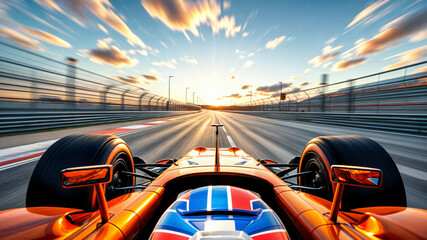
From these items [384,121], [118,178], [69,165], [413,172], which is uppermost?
[384,121]

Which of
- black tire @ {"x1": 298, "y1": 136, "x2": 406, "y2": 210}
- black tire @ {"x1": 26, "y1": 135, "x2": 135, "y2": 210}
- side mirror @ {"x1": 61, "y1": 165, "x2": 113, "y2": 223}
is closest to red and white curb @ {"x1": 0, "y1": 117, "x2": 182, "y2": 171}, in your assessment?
black tire @ {"x1": 26, "y1": 135, "x2": 135, "y2": 210}

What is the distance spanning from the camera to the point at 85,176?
766mm

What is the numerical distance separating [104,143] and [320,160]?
216cm

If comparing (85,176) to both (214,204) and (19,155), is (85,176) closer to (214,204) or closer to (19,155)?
(214,204)

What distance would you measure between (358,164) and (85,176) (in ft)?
6.66

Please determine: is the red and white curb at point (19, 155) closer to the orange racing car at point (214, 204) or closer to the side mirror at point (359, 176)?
the orange racing car at point (214, 204)

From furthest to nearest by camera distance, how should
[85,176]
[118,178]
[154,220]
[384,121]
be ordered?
1. [384,121]
2. [118,178]
3. [154,220]
4. [85,176]

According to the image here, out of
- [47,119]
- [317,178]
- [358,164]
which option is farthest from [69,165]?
[47,119]

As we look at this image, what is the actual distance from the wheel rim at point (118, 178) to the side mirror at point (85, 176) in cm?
101

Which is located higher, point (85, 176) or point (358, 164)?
point (85, 176)

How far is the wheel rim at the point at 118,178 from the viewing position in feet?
5.56

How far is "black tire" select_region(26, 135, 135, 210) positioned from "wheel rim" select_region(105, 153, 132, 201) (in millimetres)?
12

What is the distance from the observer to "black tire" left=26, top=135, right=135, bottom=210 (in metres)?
1.38

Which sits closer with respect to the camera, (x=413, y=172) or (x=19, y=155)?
(x=413, y=172)
